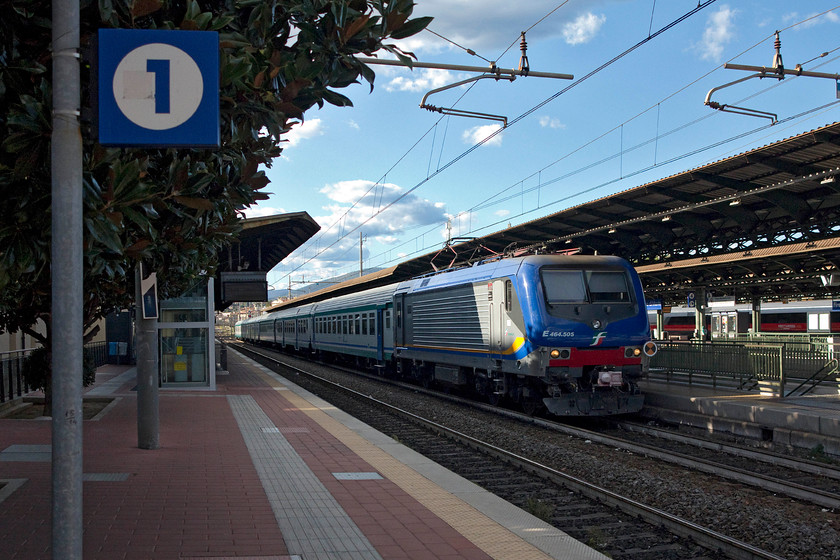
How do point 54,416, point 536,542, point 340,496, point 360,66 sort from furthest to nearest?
point 340,496 → point 536,542 → point 360,66 → point 54,416

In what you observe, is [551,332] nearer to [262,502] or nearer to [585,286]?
[585,286]

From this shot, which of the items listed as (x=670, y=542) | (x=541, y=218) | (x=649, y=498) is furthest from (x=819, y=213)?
(x=670, y=542)


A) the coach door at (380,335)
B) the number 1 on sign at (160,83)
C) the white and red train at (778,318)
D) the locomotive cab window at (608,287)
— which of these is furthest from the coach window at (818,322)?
the number 1 on sign at (160,83)

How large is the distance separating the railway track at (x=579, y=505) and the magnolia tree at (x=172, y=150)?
4.26m

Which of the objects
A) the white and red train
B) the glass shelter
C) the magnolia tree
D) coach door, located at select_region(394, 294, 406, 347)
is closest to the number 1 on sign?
the magnolia tree

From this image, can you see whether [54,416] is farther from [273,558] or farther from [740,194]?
[740,194]

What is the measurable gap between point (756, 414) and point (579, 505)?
5586 millimetres

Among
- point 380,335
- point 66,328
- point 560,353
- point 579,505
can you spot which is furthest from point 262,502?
point 380,335

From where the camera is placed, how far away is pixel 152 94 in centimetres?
336

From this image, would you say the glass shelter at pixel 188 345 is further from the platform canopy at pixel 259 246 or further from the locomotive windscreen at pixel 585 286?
the locomotive windscreen at pixel 585 286

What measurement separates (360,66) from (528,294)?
8.69 meters

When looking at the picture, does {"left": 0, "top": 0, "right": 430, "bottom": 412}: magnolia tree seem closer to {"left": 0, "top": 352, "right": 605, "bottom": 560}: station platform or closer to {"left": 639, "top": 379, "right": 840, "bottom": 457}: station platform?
{"left": 0, "top": 352, "right": 605, "bottom": 560}: station platform

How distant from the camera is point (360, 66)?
188 inches

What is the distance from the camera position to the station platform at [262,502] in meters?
5.42
